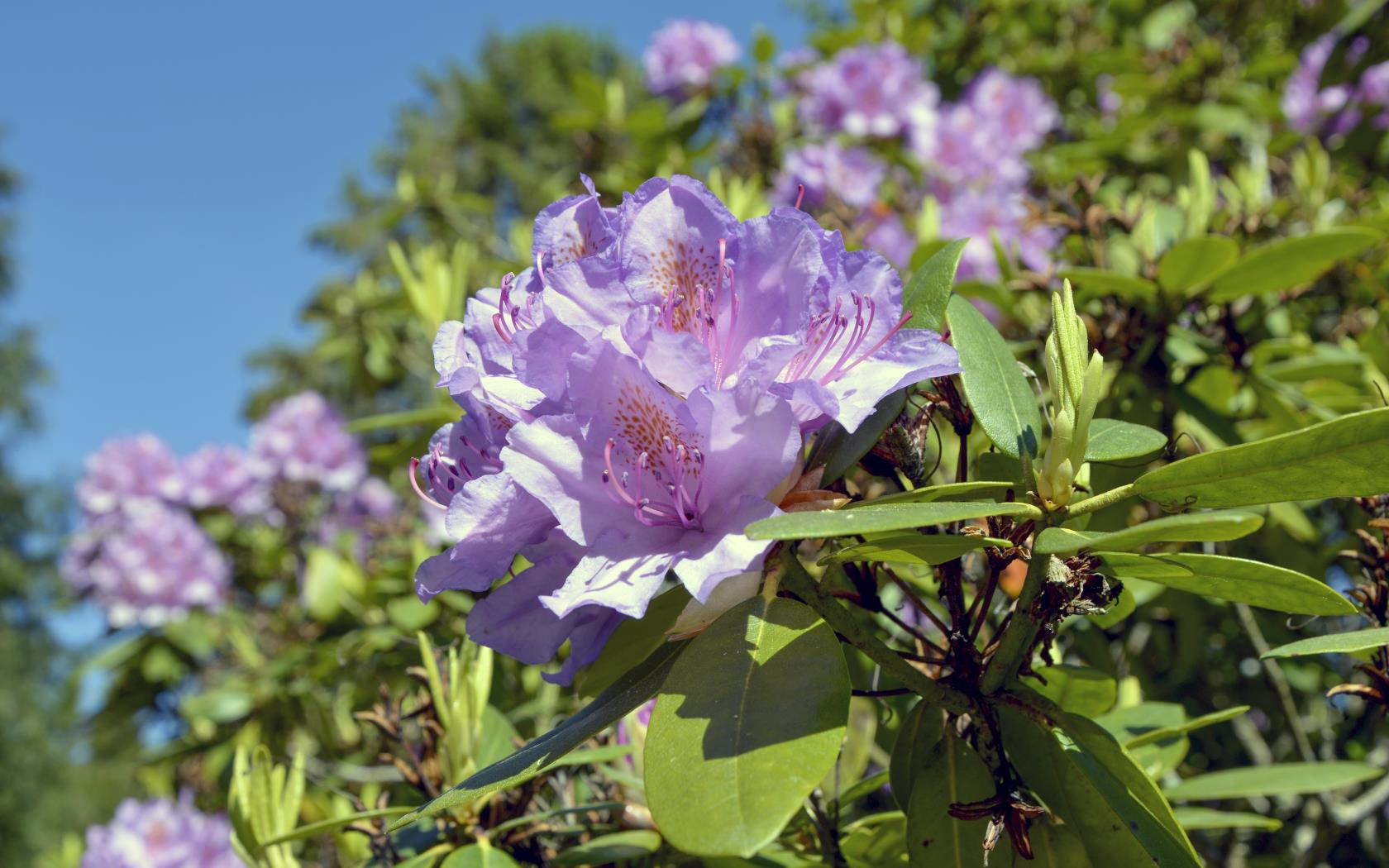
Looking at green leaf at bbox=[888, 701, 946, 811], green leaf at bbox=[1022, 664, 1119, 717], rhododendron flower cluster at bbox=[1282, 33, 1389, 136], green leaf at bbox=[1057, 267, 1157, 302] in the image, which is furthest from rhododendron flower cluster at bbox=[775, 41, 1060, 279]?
green leaf at bbox=[888, 701, 946, 811]

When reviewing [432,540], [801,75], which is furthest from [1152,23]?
[432,540]

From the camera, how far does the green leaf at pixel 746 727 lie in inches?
25.0

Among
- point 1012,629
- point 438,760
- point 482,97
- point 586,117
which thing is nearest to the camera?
point 1012,629

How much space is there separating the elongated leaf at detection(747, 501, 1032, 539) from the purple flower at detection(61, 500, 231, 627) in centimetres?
314

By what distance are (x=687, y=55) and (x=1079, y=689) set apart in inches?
114

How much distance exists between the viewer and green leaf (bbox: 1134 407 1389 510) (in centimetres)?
67

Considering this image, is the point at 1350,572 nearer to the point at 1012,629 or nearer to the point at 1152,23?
the point at 1012,629

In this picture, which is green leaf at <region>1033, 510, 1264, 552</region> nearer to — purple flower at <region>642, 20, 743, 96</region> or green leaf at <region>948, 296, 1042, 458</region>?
green leaf at <region>948, 296, 1042, 458</region>

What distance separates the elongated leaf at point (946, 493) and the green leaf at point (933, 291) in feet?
0.50

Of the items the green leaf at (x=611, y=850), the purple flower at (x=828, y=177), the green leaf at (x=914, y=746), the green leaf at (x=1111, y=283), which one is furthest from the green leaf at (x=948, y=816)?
the purple flower at (x=828, y=177)

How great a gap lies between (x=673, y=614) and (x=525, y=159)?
22.0 metres

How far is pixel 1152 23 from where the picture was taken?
10.8 ft

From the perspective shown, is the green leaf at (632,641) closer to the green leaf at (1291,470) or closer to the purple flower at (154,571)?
the green leaf at (1291,470)

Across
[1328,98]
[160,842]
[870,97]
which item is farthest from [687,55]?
[160,842]
